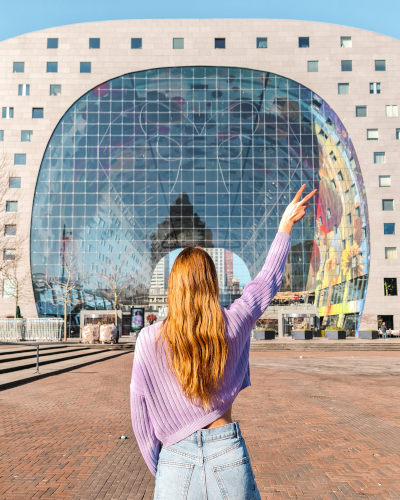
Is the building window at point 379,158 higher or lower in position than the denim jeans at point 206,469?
higher

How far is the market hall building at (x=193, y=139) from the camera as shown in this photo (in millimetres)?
53375

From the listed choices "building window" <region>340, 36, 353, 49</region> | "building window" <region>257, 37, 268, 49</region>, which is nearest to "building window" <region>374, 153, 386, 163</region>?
"building window" <region>340, 36, 353, 49</region>

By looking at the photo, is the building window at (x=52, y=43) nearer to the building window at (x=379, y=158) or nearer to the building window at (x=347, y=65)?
the building window at (x=347, y=65)

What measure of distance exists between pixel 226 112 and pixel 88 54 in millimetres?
15426

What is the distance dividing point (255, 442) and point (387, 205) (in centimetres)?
4862

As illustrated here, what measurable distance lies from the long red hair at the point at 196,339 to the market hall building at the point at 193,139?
5105cm

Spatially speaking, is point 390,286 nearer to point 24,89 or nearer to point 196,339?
point 24,89

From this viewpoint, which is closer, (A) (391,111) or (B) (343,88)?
(A) (391,111)

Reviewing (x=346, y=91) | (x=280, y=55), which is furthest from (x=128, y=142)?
(x=346, y=91)

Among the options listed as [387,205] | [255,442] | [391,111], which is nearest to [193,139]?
[391,111]

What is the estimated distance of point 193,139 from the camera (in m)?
54.6

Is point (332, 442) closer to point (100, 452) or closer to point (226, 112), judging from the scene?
point (100, 452)

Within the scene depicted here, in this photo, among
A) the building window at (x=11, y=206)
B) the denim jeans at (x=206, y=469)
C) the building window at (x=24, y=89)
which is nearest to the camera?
the denim jeans at (x=206, y=469)

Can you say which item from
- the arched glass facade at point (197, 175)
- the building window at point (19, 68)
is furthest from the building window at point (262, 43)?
the building window at point (19, 68)
